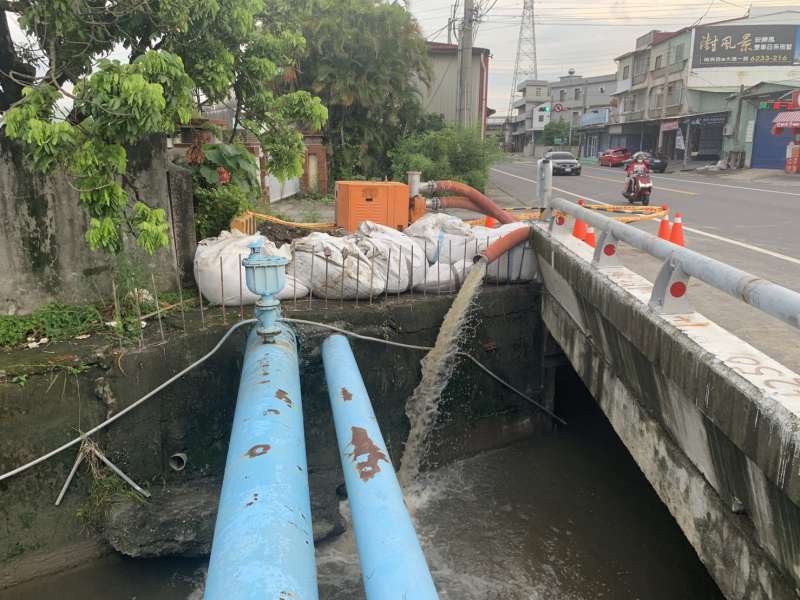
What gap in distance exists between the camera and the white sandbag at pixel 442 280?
6.01 m

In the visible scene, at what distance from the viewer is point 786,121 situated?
26.6m

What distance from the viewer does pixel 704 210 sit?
41.0ft

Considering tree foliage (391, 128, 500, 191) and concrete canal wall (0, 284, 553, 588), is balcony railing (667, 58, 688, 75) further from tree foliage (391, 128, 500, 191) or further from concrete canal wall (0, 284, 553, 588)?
concrete canal wall (0, 284, 553, 588)

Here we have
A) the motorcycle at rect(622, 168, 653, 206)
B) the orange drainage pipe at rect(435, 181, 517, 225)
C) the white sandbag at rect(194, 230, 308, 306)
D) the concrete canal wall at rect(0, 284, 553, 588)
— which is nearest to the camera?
the concrete canal wall at rect(0, 284, 553, 588)

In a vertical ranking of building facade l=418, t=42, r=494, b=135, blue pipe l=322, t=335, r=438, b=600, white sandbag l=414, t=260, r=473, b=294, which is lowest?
blue pipe l=322, t=335, r=438, b=600

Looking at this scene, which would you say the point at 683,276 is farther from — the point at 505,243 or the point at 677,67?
the point at 677,67

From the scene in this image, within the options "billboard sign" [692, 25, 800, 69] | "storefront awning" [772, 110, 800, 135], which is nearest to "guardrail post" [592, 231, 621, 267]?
"storefront awning" [772, 110, 800, 135]

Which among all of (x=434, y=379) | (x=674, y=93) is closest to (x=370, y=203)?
(x=434, y=379)

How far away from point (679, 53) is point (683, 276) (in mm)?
42833

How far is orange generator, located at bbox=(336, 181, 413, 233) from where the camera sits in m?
8.22

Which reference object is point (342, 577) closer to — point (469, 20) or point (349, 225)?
point (349, 225)

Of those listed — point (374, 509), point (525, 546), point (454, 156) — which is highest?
point (454, 156)

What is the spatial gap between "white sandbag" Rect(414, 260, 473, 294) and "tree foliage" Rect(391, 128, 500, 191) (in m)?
10.3

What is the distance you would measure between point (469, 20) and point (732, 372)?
48.2ft
